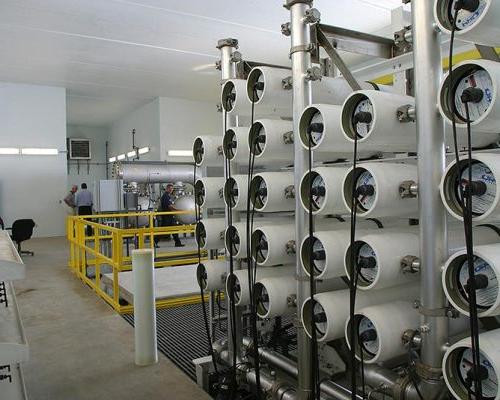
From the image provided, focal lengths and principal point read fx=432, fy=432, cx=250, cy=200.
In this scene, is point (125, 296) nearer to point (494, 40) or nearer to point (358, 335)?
point (358, 335)

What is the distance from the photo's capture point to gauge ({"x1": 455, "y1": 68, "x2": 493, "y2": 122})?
1.32 metres

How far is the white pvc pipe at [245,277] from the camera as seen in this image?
8.06 ft

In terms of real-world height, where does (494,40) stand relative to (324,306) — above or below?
above

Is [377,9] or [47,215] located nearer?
[377,9]

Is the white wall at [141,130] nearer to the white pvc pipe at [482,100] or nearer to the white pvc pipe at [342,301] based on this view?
the white pvc pipe at [342,301]

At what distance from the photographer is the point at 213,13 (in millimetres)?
6621

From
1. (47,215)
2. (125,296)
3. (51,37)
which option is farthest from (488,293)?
(47,215)

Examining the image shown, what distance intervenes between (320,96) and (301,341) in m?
1.25

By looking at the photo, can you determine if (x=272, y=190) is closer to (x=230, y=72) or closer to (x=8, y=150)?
(x=230, y=72)

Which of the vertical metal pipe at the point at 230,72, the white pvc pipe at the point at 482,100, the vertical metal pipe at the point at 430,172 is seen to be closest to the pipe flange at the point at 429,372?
the vertical metal pipe at the point at 430,172

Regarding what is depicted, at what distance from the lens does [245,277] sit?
2498mm

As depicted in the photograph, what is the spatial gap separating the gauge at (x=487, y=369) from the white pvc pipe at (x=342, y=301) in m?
0.47

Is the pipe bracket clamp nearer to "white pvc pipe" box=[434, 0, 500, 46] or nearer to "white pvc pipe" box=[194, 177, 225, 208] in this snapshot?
"white pvc pipe" box=[434, 0, 500, 46]

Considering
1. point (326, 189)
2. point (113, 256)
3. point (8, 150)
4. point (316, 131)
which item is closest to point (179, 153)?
point (8, 150)
